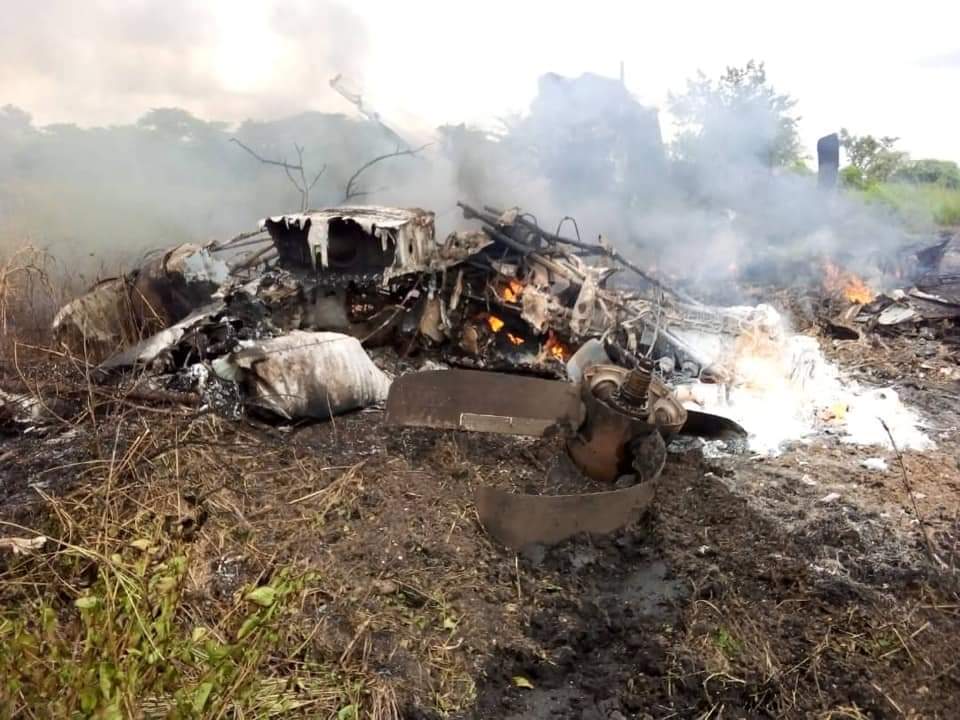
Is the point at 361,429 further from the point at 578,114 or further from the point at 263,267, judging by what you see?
the point at 578,114

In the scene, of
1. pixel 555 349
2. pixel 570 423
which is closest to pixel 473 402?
pixel 570 423

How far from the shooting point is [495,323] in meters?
6.79

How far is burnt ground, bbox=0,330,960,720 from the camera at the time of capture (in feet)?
9.00

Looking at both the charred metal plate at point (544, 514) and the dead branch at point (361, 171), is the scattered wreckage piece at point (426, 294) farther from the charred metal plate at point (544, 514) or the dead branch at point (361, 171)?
the charred metal plate at point (544, 514)

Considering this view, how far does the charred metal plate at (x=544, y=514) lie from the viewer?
366cm

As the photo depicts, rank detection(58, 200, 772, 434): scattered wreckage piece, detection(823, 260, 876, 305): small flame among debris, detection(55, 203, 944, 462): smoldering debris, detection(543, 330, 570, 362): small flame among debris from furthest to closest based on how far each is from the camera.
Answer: detection(823, 260, 876, 305): small flame among debris, detection(543, 330, 570, 362): small flame among debris, detection(58, 200, 772, 434): scattered wreckage piece, detection(55, 203, 944, 462): smoldering debris

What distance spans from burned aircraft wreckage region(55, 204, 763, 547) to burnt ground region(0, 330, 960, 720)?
0.36m

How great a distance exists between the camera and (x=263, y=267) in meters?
7.35

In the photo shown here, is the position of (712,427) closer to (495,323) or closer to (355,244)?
(495,323)

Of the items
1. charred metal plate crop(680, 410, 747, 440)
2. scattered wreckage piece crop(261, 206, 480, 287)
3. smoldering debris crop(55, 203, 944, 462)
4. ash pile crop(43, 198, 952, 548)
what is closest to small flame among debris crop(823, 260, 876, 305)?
ash pile crop(43, 198, 952, 548)

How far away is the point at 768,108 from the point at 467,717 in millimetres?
20154

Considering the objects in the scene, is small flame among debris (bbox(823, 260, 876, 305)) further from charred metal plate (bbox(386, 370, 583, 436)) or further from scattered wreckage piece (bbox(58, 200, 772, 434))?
charred metal plate (bbox(386, 370, 583, 436))

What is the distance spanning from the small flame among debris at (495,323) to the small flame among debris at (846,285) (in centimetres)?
606

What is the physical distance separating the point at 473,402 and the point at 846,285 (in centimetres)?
819
